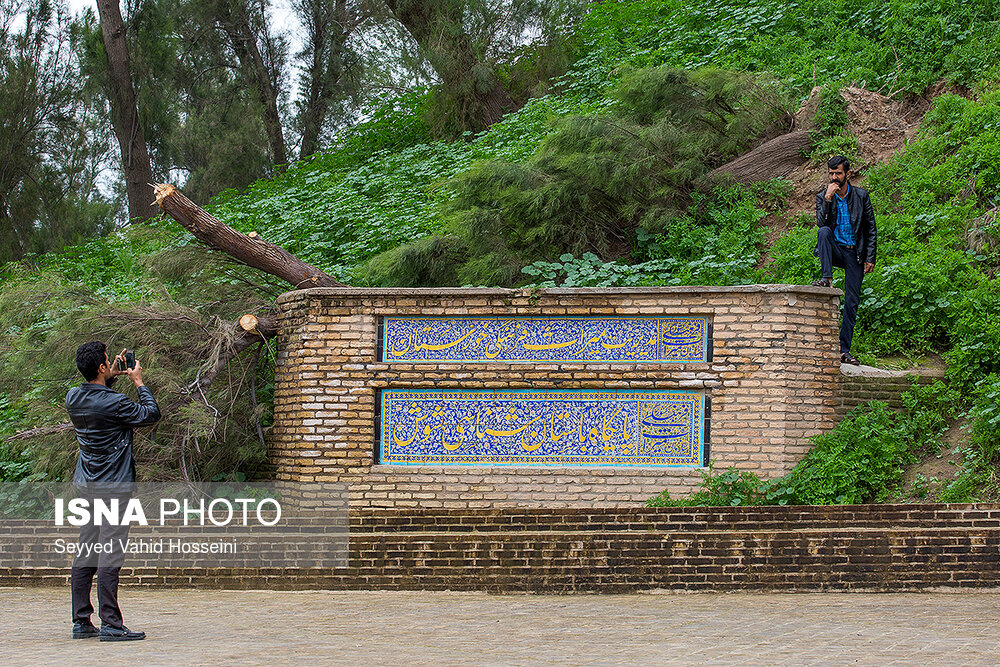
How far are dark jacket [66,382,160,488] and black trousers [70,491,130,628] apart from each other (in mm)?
208

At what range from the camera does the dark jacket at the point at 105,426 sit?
6.33 meters

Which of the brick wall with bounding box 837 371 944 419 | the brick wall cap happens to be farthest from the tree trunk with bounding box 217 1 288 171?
the brick wall with bounding box 837 371 944 419

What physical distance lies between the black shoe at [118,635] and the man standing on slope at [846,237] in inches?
266

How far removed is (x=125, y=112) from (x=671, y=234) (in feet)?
46.9

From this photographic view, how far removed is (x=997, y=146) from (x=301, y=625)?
9.64 metres

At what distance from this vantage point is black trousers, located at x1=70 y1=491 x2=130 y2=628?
20.0 ft

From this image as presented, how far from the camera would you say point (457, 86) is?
19484 millimetres

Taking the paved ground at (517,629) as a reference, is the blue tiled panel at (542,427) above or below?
above

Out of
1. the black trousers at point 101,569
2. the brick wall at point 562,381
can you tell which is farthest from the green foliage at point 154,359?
the black trousers at point 101,569

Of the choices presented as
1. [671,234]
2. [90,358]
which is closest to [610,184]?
[671,234]

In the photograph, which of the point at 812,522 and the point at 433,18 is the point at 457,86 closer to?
the point at 433,18

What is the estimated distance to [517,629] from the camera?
651cm

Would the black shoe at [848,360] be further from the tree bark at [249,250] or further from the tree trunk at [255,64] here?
the tree trunk at [255,64]

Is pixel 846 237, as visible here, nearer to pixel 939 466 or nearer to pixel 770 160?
pixel 939 466
